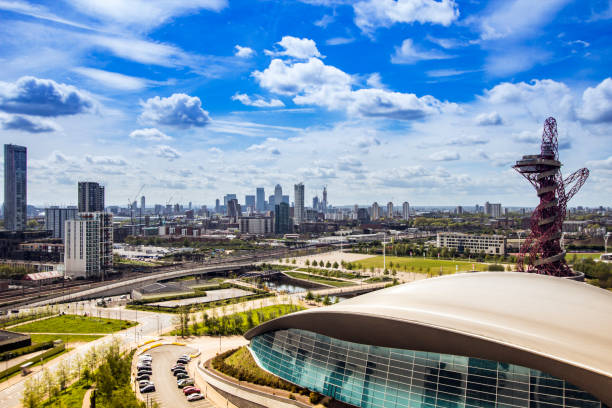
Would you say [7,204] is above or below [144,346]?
above

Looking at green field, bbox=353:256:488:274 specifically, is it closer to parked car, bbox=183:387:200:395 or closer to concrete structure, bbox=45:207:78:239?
parked car, bbox=183:387:200:395

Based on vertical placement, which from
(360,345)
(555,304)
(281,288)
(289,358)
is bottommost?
(281,288)

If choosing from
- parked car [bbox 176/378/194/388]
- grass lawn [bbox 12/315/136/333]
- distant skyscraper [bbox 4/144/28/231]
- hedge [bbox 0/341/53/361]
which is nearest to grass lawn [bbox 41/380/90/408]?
parked car [bbox 176/378/194/388]

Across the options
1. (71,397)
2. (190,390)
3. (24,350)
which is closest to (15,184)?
(24,350)

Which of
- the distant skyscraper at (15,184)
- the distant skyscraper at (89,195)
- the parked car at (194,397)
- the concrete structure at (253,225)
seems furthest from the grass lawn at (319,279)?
the distant skyscraper at (15,184)

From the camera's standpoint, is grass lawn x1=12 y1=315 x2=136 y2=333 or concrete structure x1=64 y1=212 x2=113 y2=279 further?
concrete structure x1=64 y1=212 x2=113 y2=279

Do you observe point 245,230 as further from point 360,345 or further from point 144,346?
point 360,345

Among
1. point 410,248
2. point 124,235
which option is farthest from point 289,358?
point 124,235
